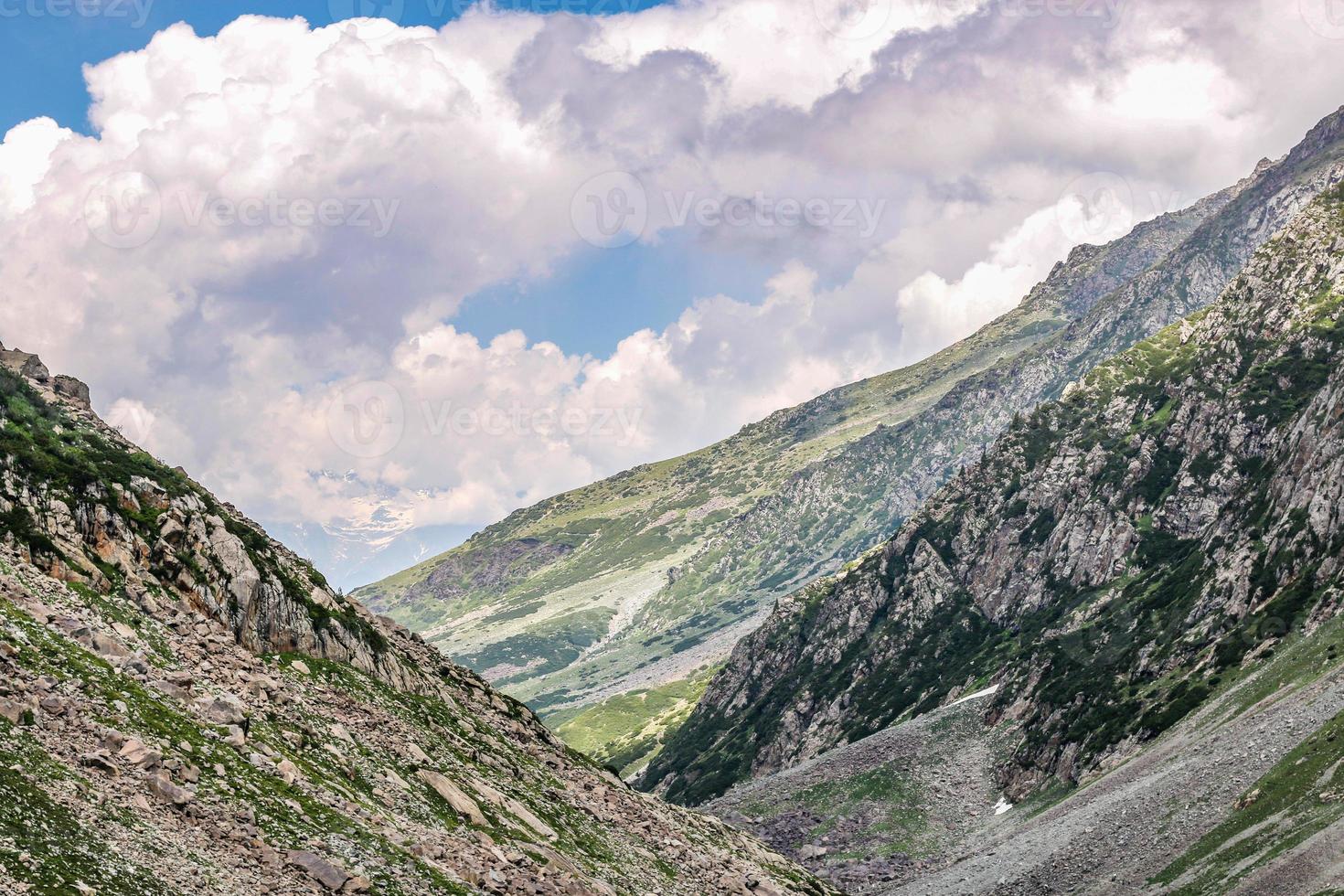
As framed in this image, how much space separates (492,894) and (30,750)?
23.4m

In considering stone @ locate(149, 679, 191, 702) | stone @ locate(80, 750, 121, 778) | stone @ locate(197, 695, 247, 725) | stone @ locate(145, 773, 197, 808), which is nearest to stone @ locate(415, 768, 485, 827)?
stone @ locate(197, 695, 247, 725)

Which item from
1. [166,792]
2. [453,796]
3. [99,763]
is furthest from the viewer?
[453,796]

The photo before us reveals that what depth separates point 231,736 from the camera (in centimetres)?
5266

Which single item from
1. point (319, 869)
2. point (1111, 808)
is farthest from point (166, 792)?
point (1111, 808)

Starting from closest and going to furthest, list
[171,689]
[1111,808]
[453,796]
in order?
[171,689] → [453,796] → [1111,808]

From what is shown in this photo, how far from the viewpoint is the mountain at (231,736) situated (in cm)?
4122

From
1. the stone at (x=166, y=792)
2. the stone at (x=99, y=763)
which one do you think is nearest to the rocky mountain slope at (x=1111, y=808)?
the stone at (x=166, y=792)

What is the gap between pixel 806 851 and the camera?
156 m

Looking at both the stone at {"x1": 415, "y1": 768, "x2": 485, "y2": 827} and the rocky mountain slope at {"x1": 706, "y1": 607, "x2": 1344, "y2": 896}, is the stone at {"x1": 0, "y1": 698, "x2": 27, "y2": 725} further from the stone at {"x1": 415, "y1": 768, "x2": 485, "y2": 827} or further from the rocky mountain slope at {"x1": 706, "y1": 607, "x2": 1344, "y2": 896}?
the rocky mountain slope at {"x1": 706, "y1": 607, "x2": 1344, "y2": 896}

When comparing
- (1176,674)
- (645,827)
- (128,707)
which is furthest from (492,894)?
(1176,674)

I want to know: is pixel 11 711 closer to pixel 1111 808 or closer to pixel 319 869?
pixel 319 869

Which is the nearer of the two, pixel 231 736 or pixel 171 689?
pixel 231 736

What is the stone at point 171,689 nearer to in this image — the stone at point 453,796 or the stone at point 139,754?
the stone at point 139,754

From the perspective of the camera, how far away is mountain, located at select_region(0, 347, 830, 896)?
41219 mm
